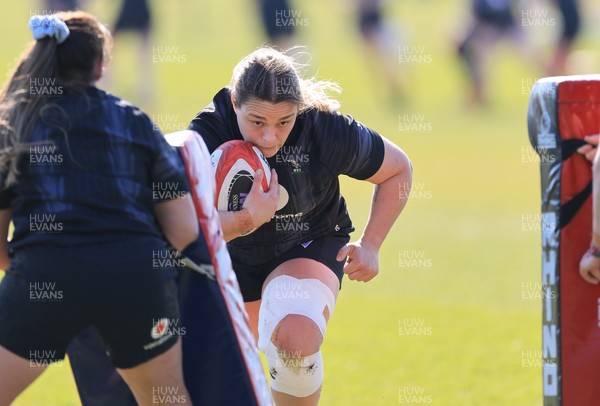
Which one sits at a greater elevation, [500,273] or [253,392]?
[253,392]

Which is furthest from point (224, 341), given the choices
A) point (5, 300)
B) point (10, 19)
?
point (10, 19)

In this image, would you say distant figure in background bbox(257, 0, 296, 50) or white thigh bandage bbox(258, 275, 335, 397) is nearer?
white thigh bandage bbox(258, 275, 335, 397)

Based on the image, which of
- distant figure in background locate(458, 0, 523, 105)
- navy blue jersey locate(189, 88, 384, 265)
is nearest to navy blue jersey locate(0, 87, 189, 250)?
navy blue jersey locate(189, 88, 384, 265)

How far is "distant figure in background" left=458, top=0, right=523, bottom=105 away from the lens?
19.3 metres

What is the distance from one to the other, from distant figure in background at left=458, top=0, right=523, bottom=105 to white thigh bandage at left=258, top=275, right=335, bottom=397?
598 inches

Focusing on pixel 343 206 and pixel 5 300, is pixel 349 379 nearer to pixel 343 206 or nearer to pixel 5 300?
pixel 343 206

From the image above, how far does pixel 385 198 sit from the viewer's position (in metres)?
4.96

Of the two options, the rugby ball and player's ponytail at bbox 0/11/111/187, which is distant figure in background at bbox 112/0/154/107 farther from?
player's ponytail at bbox 0/11/111/187

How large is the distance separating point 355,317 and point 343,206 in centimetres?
283

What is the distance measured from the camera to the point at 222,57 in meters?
25.6

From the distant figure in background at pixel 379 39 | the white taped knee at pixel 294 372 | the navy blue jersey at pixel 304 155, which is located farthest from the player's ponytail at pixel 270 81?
the distant figure in background at pixel 379 39

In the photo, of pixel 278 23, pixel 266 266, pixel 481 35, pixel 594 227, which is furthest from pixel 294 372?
pixel 481 35

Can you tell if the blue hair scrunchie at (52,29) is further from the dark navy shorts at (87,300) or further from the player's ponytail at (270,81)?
the player's ponytail at (270,81)

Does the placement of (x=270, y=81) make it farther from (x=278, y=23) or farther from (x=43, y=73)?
(x=278, y=23)
